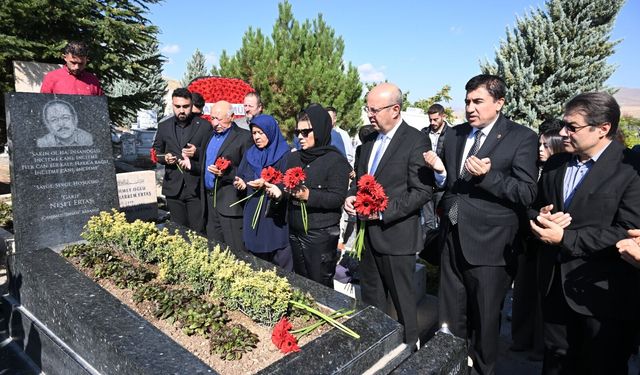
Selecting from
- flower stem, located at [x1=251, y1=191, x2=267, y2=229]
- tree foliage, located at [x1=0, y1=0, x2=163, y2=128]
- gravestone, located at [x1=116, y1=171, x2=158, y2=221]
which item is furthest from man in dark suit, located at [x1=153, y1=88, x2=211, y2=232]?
tree foliage, located at [x1=0, y1=0, x2=163, y2=128]

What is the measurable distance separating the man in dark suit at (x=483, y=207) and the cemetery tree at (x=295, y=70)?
28.8 ft

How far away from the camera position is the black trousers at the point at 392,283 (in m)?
3.23

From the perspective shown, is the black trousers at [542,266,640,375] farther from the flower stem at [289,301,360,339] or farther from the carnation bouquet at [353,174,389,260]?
the flower stem at [289,301,360,339]

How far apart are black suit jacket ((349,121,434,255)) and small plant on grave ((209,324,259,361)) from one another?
1309mm

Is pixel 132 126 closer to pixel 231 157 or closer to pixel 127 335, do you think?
pixel 231 157

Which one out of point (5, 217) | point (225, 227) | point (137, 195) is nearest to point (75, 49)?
point (225, 227)


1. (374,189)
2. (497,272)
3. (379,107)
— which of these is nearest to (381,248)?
(374,189)

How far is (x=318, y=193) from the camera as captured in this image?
343cm

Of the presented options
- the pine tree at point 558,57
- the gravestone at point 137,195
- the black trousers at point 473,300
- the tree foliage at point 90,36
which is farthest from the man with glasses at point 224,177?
the pine tree at point 558,57

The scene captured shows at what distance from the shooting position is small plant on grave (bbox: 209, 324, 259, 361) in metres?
2.25

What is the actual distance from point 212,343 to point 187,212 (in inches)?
122

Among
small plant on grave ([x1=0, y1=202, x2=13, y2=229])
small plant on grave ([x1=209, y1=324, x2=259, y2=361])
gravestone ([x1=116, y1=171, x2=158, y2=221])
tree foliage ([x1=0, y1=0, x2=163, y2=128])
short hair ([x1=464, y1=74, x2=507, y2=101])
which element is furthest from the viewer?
tree foliage ([x1=0, y1=0, x2=163, y2=128])

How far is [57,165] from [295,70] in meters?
8.08

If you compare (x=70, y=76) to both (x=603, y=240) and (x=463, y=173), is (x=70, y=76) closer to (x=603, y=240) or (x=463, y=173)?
(x=463, y=173)
